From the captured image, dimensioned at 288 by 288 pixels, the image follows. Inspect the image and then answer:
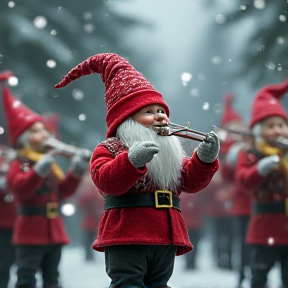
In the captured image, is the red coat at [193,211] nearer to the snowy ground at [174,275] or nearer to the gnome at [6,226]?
the snowy ground at [174,275]

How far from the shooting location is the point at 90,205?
8.04 feet

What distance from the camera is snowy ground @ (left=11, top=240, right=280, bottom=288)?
2.22m

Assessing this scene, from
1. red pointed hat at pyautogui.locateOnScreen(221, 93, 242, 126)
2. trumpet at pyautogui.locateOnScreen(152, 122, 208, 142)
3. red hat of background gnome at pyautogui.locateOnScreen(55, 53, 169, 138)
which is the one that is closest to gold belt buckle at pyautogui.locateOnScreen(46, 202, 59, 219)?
red hat of background gnome at pyautogui.locateOnScreen(55, 53, 169, 138)

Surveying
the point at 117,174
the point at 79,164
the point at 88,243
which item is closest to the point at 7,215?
the point at 79,164

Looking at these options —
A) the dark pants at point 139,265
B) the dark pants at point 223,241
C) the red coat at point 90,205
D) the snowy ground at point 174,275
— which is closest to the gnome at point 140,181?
the dark pants at point 139,265

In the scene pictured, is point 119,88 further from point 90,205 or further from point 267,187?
point 90,205

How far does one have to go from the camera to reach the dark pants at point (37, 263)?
1848 mm

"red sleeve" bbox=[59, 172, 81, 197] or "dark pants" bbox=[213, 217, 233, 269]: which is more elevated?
"red sleeve" bbox=[59, 172, 81, 197]

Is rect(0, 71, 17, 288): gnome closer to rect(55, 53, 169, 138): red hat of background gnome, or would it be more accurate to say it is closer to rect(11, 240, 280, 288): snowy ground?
rect(11, 240, 280, 288): snowy ground

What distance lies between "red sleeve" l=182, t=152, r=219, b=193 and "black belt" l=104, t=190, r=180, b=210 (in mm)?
65

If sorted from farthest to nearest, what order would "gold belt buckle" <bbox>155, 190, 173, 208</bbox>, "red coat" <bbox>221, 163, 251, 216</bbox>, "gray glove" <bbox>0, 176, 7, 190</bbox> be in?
"red coat" <bbox>221, 163, 251, 216</bbox>
"gray glove" <bbox>0, 176, 7, 190</bbox>
"gold belt buckle" <bbox>155, 190, 173, 208</bbox>

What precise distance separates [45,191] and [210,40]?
1.06 meters

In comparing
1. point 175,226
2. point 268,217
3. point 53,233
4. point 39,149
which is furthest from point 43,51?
point 175,226

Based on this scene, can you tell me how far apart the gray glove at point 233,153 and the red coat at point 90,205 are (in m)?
0.58
